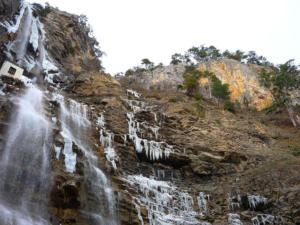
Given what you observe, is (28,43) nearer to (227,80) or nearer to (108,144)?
(108,144)

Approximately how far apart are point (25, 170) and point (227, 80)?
4100 centimetres

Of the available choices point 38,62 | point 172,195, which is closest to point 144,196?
point 172,195

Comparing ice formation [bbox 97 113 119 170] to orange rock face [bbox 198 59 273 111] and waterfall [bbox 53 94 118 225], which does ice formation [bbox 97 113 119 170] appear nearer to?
waterfall [bbox 53 94 118 225]

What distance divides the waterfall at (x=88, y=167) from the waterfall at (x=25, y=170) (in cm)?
128

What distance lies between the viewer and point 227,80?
46.8 metres

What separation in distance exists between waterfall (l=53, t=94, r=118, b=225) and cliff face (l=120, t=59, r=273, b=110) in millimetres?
28531

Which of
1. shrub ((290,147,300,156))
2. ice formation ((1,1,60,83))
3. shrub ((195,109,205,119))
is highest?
ice formation ((1,1,60,83))

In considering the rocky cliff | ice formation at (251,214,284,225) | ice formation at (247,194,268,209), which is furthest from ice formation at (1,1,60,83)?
ice formation at (251,214,284,225)

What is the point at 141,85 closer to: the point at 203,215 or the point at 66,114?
the point at 66,114

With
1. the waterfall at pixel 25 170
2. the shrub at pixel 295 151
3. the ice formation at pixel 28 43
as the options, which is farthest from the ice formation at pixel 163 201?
the ice formation at pixel 28 43

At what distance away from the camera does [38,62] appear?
25.2 meters

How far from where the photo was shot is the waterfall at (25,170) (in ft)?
31.8

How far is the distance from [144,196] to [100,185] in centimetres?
334

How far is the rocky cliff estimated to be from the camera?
1146 centimetres
